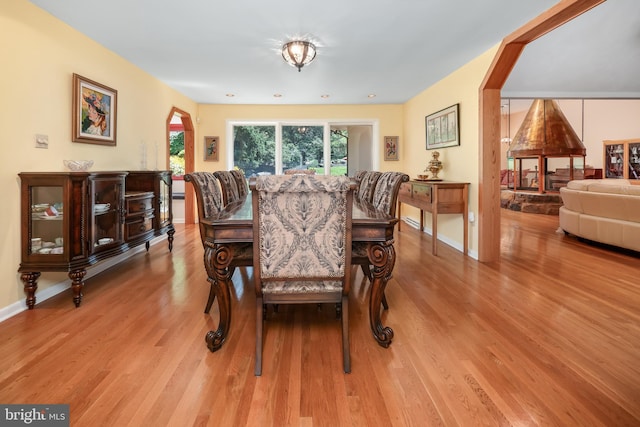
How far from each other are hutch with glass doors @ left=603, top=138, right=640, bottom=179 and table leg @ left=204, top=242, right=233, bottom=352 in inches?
399

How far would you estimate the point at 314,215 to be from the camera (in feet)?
5.42

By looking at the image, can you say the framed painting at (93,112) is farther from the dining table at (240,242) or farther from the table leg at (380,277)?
the table leg at (380,277)

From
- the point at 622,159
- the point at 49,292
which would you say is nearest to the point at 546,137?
the point at 622,159

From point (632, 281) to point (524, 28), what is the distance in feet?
8.05

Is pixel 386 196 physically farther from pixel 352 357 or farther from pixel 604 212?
pixel 604 212

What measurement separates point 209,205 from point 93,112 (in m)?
1.98

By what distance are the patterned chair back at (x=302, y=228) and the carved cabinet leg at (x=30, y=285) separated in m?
1.99

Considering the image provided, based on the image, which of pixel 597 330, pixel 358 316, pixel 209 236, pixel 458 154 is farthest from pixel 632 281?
pixel 209 236

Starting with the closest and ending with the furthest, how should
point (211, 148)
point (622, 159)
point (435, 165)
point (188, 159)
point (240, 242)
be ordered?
point (240, 242) < point (435, 165) < point (188, 159) < point (211, 148) < point (622, 159)

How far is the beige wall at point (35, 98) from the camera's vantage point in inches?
96.3

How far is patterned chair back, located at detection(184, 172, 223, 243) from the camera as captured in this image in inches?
86.6

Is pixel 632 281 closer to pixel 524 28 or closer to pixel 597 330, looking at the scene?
pixel 597 330

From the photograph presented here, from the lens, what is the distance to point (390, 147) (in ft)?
22.5

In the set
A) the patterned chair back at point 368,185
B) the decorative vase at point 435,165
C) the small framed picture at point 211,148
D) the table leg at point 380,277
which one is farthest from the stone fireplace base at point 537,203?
the table leg at point 380,277
